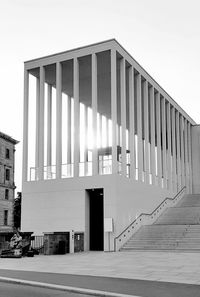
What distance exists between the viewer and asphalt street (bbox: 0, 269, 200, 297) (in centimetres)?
1130

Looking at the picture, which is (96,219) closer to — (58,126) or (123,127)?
(123,127)

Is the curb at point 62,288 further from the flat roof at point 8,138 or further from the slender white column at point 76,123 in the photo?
the flat roof at point 8,138

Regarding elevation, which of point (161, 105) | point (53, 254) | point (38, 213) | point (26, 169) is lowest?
point (53, 254)

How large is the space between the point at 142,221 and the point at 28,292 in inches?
893

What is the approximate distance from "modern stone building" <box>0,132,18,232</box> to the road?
212ft

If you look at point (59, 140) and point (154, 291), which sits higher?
point (59, 140)

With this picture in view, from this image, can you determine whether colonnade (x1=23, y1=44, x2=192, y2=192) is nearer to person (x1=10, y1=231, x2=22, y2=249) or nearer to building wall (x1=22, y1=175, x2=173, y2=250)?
building wall (x1=22, y1=175, x2=173, y2=250)

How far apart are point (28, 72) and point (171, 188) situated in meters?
17.5

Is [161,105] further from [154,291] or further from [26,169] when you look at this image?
[154,291]

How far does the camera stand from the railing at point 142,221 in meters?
29.3

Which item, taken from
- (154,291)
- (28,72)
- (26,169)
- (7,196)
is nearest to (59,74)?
(28,72)

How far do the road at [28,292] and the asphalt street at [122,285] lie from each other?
2.66ft

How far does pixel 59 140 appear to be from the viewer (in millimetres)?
32781

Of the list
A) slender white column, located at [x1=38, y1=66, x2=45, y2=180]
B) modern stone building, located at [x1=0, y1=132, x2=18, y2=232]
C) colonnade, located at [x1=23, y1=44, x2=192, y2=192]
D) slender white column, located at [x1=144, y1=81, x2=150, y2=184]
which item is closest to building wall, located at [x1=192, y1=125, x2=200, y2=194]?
colonnade, located at [x1=23, y1=44, x2=192, y2=192]
